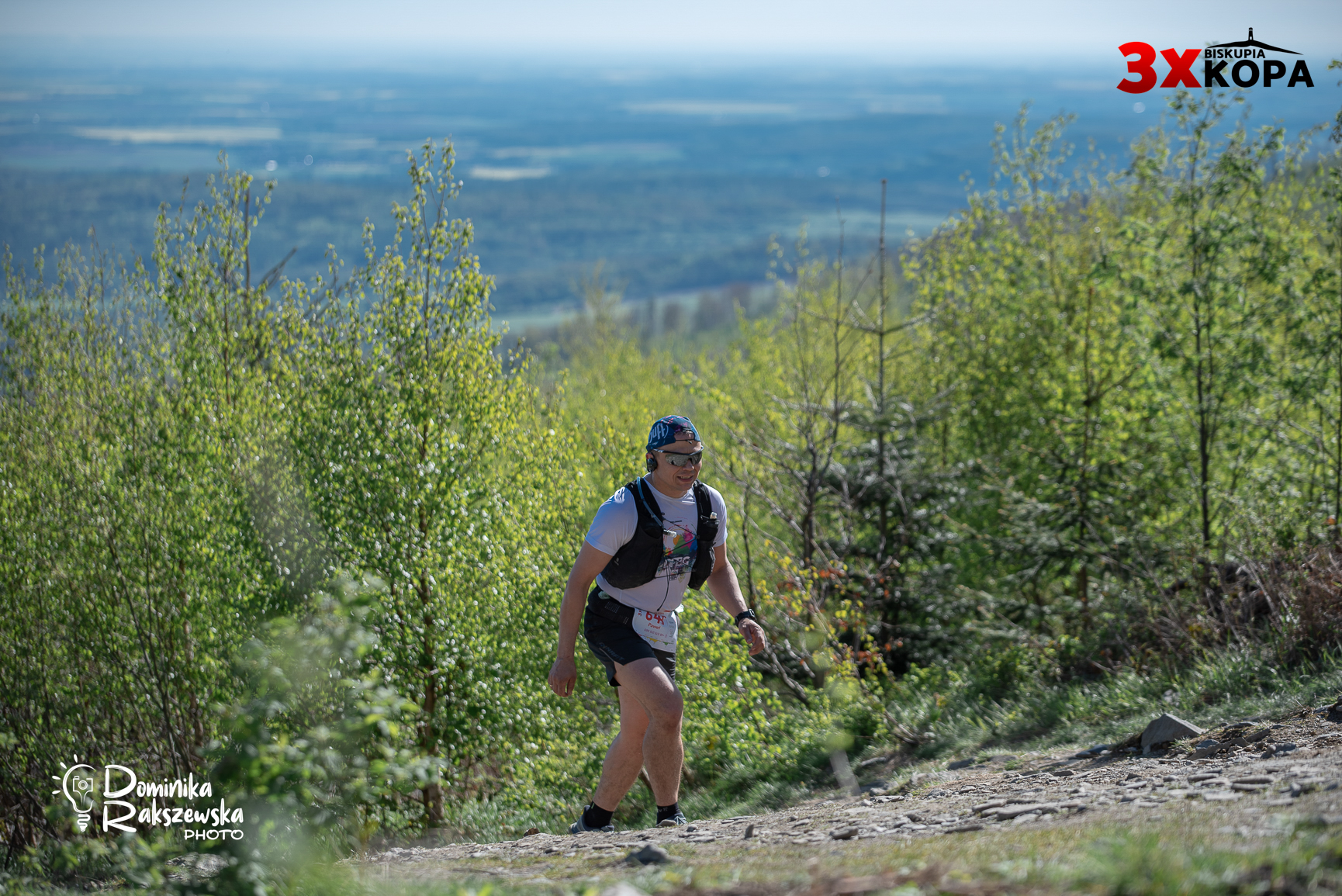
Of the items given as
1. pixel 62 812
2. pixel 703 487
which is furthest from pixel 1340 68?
pixel 62 812

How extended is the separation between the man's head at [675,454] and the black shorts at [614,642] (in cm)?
77

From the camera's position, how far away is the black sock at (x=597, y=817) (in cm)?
567

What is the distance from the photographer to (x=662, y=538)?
5340 millimetres

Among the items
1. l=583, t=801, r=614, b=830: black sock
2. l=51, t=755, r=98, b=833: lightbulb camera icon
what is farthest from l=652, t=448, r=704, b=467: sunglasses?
l=51, t=755, r=98, b=833: lightbulb camera icon

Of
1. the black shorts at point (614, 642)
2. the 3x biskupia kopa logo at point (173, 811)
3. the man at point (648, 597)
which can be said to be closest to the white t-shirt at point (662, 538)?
the man at point (648, 597)

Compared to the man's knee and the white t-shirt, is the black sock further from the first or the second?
the white t-shirt

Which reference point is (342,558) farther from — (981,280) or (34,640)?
(981,280)

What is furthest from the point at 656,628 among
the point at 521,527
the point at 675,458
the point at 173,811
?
the point at 521,527

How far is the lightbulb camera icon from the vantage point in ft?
14.6

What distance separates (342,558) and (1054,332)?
45.5ft

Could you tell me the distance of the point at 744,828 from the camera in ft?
17.6

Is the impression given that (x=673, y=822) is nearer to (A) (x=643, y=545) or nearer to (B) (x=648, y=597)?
(B) (x=648, y=597)

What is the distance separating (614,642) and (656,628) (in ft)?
0.88

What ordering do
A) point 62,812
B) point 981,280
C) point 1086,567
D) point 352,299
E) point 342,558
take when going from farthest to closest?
point 981,280
point 1086,567
point 352,299
point 342,558
point 62,812
